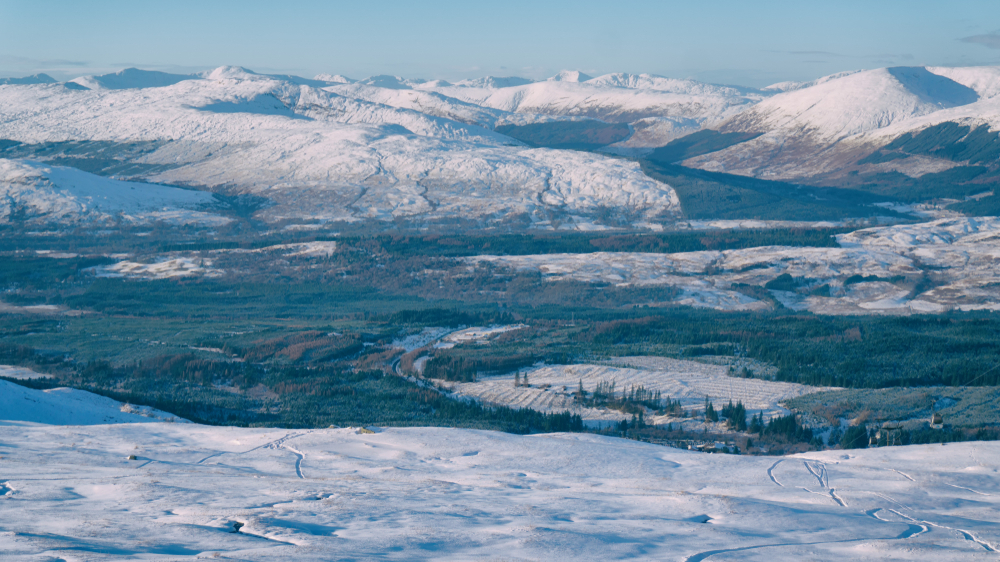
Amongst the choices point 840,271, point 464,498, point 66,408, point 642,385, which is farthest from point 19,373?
point 840,271

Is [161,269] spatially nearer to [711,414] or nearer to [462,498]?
[711,414]

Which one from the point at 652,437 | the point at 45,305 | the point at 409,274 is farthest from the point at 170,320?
the point at 652,437

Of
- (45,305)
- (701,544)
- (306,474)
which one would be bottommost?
(45,305)

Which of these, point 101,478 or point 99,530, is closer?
point 99,530

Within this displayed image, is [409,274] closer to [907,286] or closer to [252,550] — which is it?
[907,286]

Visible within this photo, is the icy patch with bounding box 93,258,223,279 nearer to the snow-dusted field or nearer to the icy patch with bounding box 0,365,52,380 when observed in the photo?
the icy patch with bounding box 0,365,52,380

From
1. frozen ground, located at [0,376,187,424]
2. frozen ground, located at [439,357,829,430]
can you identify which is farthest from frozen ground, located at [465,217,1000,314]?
frozen ground, located at [0,376,187,424]
